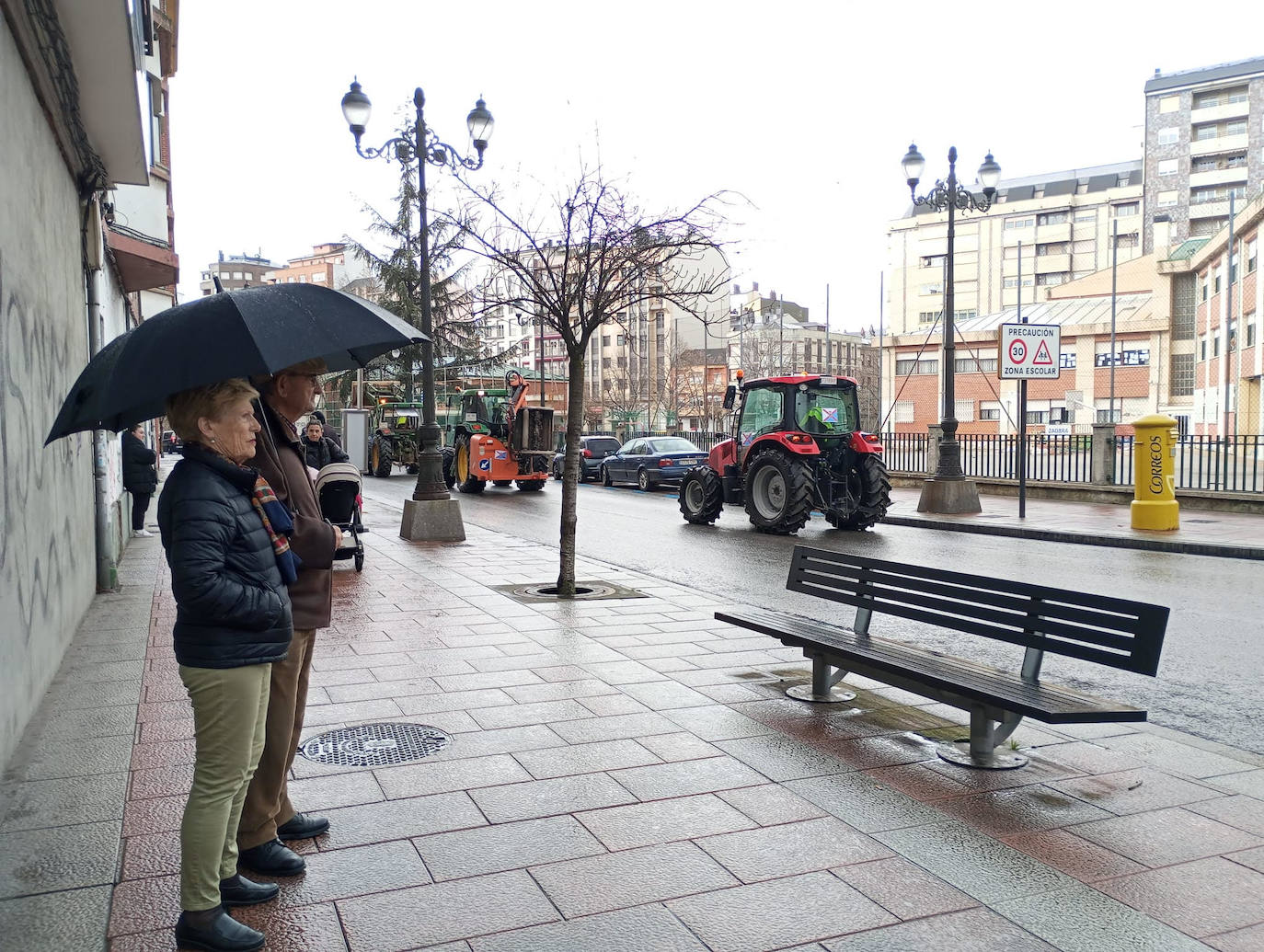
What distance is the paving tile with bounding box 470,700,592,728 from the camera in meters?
5.46

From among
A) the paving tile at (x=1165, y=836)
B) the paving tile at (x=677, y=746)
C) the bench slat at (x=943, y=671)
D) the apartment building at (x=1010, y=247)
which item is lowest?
the paving tile at (x=1165, y=836)

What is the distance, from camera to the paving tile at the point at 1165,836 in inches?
150

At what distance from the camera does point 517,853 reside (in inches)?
148

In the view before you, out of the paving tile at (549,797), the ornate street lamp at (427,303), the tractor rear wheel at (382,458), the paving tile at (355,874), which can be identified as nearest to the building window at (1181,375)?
the tractor rear wheel at (382,458)

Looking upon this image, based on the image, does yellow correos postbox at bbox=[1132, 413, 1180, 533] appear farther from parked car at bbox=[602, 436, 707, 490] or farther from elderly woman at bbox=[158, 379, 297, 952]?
elderly woman at bbox=[158, 379, 297, 952]

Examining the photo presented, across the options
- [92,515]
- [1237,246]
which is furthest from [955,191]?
[1237,246]

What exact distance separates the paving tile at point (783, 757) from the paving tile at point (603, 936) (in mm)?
1462

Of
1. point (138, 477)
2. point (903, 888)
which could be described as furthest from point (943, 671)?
point (138, 477)

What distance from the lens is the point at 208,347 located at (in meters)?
3.07

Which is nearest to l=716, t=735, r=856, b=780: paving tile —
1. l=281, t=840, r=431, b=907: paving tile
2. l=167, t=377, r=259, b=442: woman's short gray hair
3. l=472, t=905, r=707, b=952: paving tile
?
l=472, t=905, r=707, b=952: paving tile

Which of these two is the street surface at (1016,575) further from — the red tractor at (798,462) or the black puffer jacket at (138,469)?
the black puffer jacket at (138,469)

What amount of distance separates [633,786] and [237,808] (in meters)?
1.73

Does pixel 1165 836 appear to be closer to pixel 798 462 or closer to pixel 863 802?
pixel 863 802

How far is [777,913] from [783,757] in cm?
162
